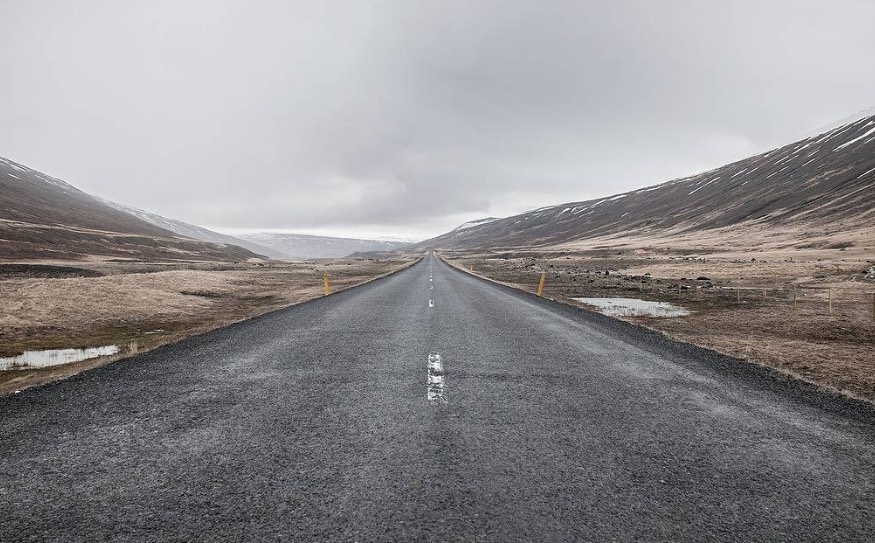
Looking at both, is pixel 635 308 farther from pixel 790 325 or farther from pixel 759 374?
pixel 759 374

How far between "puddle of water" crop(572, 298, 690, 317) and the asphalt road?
9030mm

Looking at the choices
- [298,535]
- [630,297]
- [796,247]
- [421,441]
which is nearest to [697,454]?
[421,441]

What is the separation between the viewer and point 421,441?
4.76 m

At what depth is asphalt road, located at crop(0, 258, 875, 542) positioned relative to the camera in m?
3.32

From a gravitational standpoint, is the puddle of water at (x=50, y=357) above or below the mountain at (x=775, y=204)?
below

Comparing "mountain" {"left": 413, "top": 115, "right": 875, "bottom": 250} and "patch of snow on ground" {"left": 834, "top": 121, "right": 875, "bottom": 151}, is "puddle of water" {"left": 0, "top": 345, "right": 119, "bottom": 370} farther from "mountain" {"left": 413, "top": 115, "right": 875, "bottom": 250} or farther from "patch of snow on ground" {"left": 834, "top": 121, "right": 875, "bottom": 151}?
"patch of snow on ground" {"left": 834, "top": 121, "right": 875, "bottom": 151}

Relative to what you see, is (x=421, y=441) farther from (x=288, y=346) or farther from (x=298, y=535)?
(x=288, y=346)

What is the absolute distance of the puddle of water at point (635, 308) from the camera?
56.6ft

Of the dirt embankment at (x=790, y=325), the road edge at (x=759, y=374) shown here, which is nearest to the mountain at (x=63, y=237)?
the road edge at (x=759, y=374)

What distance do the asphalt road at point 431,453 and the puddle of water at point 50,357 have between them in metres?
4.00

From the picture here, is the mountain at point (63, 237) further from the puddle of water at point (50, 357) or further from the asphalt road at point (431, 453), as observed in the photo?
the asphalt road at point (431, 453)

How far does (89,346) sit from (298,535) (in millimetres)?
12993

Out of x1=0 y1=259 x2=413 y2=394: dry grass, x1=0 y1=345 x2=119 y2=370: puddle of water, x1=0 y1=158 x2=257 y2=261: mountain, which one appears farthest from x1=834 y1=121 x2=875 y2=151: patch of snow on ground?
x1=0 y1=158 x2=257 y2=261: mountain

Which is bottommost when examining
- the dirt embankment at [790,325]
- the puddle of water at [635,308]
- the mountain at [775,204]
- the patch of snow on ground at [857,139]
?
the puddle of water at [635,308]
